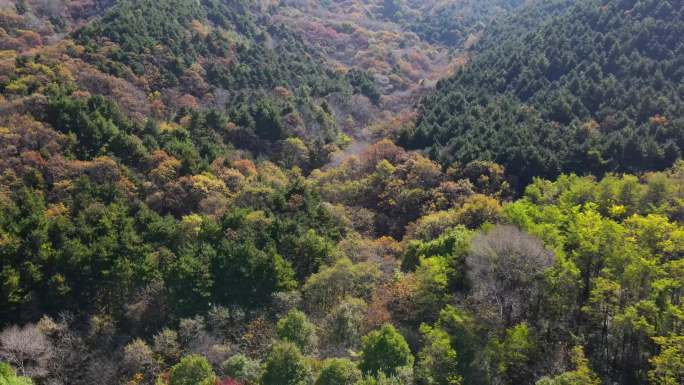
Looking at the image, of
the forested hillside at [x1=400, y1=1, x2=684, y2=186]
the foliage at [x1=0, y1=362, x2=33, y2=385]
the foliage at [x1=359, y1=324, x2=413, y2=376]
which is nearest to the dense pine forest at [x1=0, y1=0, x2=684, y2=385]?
the foliage at [x1=359, y1=324, x2=413, y2=376]

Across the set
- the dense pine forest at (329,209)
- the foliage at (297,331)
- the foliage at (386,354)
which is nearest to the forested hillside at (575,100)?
the dense pine forest at (329,209)

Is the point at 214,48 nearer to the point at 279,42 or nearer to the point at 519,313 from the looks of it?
the point at 279,42

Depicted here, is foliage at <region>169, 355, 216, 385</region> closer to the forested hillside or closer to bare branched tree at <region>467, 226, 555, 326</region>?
bare branched tree at <region>467, 226, 555, 326</region>

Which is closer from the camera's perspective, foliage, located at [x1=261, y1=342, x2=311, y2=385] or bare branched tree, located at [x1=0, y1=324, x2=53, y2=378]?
foliage, located at [x1=261, y1=342, x2=311, y2=385]

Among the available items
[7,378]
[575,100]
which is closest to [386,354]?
[7,378]

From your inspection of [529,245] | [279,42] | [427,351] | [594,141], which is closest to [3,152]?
[427,351]

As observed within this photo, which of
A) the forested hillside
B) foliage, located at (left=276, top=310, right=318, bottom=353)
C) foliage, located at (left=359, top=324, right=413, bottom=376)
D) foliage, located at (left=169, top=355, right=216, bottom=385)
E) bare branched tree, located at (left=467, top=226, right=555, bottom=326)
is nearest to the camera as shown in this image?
foliage, located at (left=359, top=324, right=413, bottom=376)
